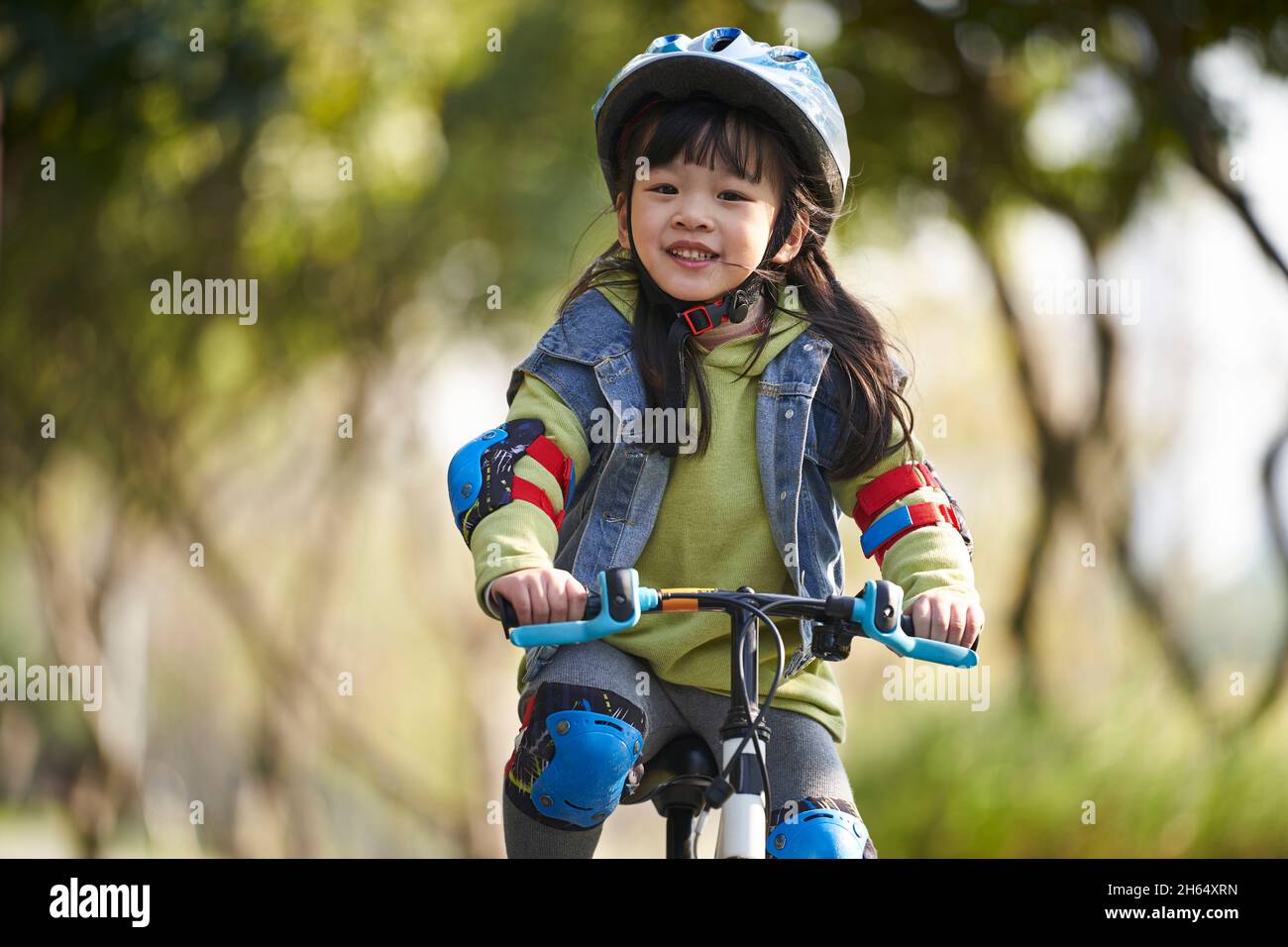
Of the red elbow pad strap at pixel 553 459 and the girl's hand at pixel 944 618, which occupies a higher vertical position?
the red elbow pad strap at pixel 553 459

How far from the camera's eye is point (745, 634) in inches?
97.6

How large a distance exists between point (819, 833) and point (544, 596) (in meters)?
0.66

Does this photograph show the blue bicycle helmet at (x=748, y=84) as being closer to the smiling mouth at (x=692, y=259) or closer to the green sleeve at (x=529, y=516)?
the smiling mouth at (x=692, y=259)

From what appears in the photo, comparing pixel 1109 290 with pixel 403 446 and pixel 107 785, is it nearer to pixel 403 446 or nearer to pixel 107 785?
pixel 403 446

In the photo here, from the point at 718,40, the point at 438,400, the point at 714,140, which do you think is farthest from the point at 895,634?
the point at 438,400

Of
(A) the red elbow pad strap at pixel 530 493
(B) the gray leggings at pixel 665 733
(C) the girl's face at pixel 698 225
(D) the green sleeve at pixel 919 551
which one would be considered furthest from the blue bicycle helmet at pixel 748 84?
(B) the gray leggings at pixel 665 733

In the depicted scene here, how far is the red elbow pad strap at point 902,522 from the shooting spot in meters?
2.96

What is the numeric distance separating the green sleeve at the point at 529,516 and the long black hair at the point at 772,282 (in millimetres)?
185

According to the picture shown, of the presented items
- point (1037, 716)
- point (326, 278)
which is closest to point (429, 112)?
point (326, 278)

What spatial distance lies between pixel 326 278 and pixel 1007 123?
5.43m

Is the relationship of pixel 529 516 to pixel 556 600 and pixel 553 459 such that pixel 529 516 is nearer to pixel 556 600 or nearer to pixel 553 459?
pixel 553 459
